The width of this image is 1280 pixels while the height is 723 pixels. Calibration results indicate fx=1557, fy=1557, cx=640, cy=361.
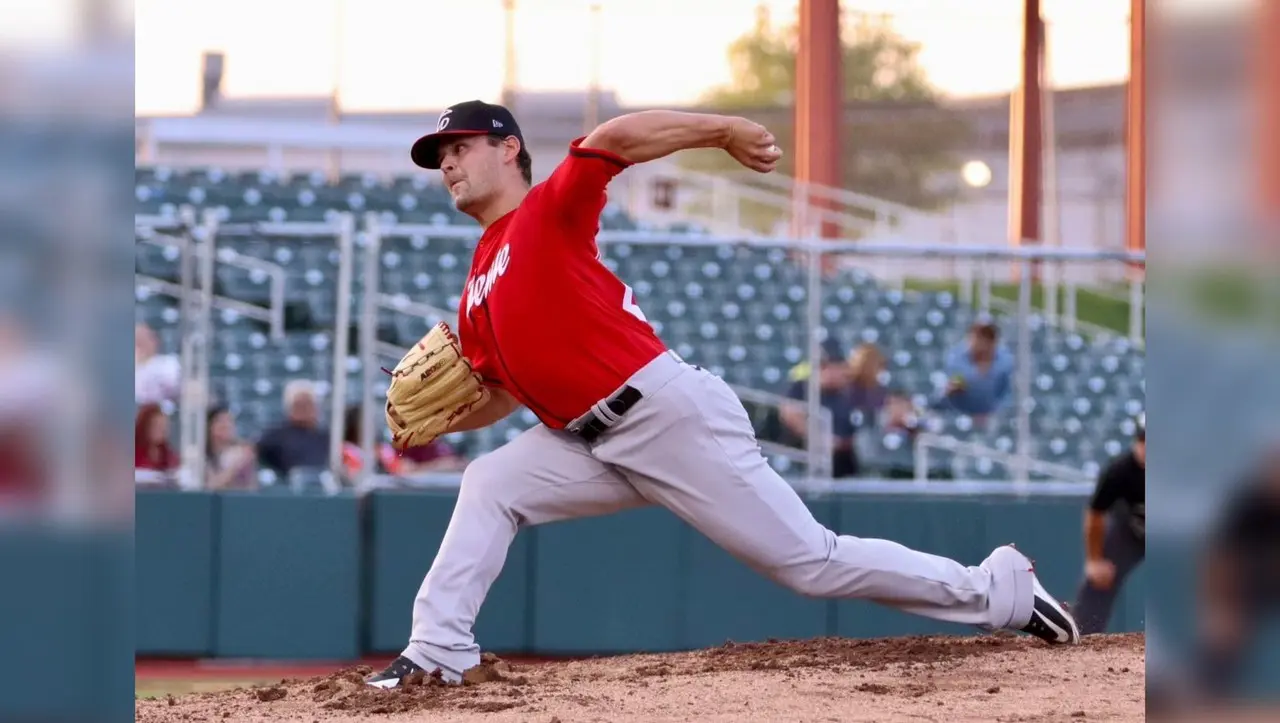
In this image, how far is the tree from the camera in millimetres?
45000

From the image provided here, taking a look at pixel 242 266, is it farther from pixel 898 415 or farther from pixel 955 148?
pixel 955 148

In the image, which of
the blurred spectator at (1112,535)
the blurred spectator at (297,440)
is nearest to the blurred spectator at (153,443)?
the blurred spectator at (297,440)

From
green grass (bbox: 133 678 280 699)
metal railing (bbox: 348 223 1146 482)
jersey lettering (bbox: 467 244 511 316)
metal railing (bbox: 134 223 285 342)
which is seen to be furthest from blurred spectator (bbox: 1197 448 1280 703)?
metal railing (bbox: 134 223 285 342)

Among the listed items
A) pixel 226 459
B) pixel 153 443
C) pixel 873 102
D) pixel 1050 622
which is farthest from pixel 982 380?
pixel 873 102

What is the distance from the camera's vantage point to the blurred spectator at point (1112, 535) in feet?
20.7

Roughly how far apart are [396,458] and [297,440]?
1.97ft

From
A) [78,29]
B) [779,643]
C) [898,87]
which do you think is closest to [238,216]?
[779,643]

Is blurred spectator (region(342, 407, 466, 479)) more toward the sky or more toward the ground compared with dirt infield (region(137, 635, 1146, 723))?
more toward the sky

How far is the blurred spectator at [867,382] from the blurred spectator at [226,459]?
330 cm

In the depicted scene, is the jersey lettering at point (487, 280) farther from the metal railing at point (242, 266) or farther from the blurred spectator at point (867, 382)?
the metal railing at point (242, 266)

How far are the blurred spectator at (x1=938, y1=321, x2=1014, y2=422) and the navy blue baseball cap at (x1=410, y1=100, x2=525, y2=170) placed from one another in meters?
5.46

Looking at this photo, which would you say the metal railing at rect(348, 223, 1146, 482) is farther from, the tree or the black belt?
the tree

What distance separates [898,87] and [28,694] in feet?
170

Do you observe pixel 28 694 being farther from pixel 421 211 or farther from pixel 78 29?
pixel 421 211
